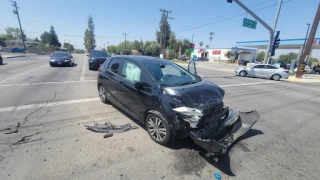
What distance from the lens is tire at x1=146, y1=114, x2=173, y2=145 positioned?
324 centimetres

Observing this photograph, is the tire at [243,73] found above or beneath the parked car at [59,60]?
beneath

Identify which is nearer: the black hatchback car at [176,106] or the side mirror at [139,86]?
the black hatchback car at [176,106]

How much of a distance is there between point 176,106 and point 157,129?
0.71 m

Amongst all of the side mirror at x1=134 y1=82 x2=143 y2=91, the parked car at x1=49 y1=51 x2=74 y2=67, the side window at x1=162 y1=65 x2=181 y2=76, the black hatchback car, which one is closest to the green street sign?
the black hatchback car

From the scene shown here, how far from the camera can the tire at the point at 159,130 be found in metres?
3.24

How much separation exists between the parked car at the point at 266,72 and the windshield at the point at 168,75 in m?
15.0

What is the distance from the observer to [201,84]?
3.91 m

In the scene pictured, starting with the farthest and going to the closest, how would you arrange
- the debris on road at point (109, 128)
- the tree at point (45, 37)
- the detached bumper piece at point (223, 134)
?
the tree at point (45, 37)
the debris on road at point (109, 128)
the detached bumper piece at point (223, 134)

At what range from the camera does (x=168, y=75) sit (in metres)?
4.12

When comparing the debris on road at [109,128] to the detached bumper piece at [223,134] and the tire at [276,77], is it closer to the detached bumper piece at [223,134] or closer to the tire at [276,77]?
the detached bumper piece at [223,134]

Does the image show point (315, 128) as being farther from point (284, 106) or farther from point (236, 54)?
point (236, 54)

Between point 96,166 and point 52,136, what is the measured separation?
4.95 ft

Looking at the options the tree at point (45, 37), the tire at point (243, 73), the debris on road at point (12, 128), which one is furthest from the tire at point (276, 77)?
the tree at point (45, 37)

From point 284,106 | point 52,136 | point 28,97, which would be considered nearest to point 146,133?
point 52,136
